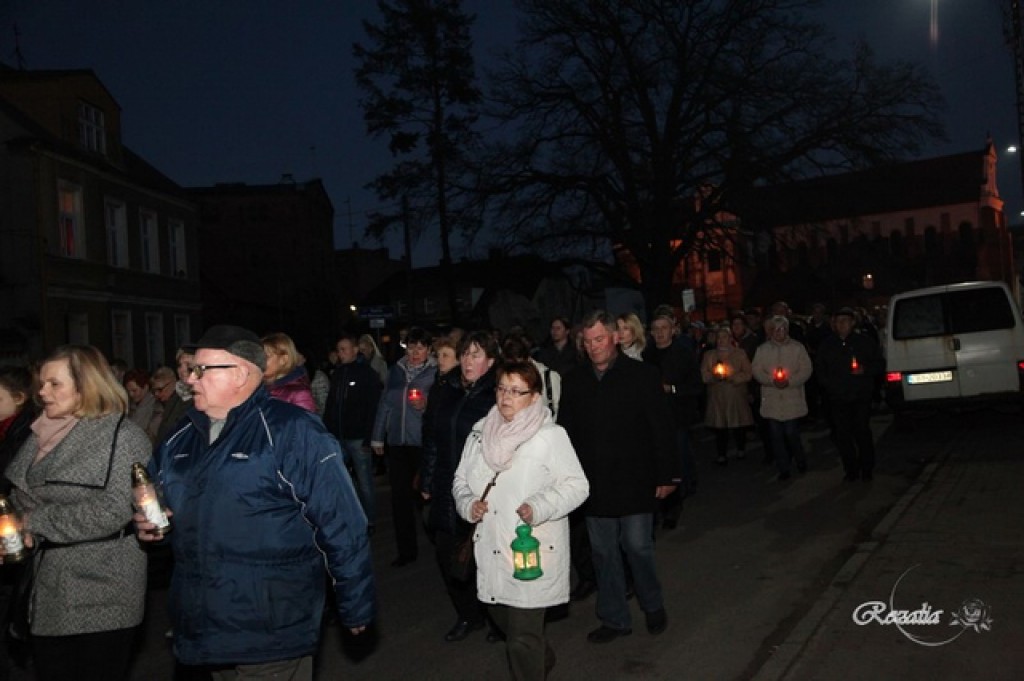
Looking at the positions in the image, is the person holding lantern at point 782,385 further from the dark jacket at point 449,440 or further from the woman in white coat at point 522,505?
the woman in white coat at point 522,505

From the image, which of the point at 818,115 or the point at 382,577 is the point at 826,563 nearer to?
the point at 382,577

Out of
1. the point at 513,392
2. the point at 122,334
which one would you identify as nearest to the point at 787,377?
the point at 513,392

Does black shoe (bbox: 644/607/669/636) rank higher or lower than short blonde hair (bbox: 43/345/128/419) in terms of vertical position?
lower

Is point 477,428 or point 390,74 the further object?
point 390,74

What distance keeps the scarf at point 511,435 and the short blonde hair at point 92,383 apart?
1.77 metres

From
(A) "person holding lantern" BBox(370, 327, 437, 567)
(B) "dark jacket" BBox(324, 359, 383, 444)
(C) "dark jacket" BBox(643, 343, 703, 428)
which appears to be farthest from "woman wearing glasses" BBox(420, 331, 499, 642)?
(C) "dark jacket" BBox(643, 343, 703, 428)

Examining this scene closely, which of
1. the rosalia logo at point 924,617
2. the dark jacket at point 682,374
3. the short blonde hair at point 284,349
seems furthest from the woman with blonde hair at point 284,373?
the dark jacket at point 682,374

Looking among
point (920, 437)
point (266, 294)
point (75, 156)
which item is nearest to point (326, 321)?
point (266, 294)

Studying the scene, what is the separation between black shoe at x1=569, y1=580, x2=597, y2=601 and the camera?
7.31 meters

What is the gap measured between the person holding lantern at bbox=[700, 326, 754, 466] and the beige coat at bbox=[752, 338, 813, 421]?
1061 mm

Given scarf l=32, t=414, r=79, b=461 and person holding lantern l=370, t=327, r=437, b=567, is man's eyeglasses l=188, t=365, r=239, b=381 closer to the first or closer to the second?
scarf l=32, t=414, r=79, b=461

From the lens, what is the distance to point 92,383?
4359 mm

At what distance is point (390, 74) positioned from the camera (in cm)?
3216

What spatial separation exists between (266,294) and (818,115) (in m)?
36.9
